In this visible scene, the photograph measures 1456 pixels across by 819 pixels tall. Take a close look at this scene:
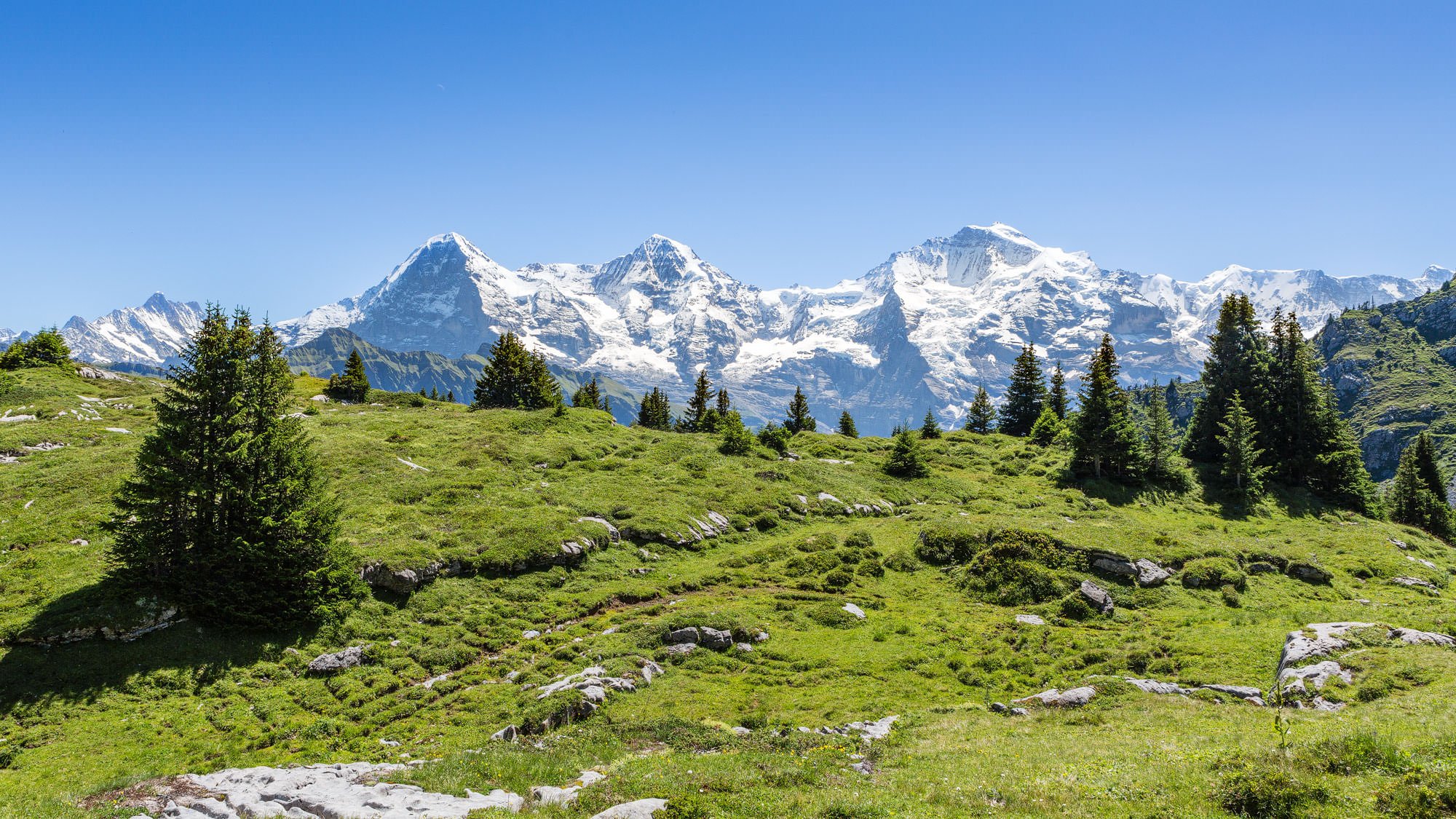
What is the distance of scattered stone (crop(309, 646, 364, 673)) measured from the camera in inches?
1033

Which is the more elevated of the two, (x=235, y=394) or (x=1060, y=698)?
(x=235, y=394)

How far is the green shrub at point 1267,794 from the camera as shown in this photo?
11.8 metres

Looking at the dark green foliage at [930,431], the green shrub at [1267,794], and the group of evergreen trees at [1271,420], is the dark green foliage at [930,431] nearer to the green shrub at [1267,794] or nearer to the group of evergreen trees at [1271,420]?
the group of evergreen trees at [1271,420]

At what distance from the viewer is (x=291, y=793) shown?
1544cm

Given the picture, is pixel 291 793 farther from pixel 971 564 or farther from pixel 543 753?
pixel 971 564

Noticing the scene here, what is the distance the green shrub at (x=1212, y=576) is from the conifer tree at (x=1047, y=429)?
44.2m

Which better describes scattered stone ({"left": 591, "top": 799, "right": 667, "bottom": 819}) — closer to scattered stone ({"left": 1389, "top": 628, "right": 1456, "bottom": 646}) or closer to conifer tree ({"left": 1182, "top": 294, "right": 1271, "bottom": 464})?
scattered stone ({"left": 1389, "top": 628, "right": 1456, "bottom": 646})

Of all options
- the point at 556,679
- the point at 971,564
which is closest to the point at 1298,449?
the point at 971,564

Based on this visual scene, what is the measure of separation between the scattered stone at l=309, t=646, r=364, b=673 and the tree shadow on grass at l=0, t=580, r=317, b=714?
76.5 inches

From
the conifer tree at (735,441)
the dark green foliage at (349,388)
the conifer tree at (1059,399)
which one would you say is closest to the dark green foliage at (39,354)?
the dark green foliage at (349,388)

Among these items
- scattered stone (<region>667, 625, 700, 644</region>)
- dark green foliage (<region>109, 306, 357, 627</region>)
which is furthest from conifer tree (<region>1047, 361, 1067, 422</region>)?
dark green foliage (<region>109, 306, 357, 627</region>)

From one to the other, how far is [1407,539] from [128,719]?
243ft

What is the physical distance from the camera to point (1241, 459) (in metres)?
61.2

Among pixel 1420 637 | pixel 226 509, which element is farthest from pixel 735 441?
pixel 1420 637
